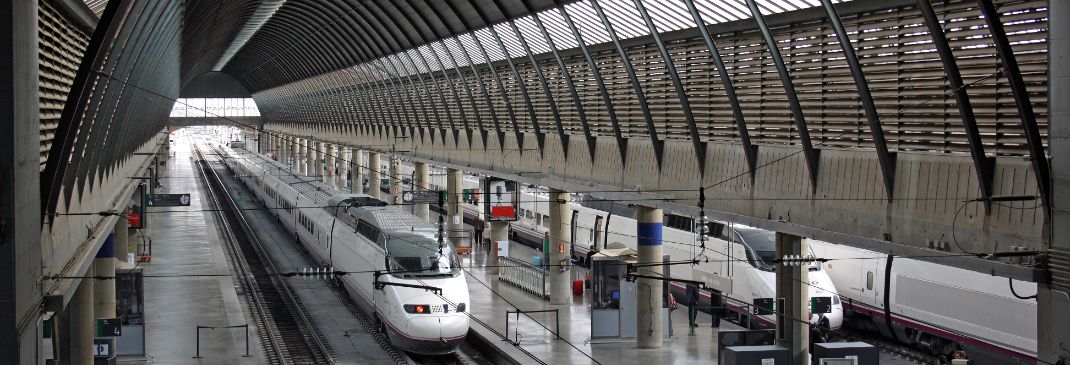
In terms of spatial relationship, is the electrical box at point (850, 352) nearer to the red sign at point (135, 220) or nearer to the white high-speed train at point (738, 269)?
the white high-speed train at point (738, 269)

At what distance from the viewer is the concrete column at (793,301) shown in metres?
26.0

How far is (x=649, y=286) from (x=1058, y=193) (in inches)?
623

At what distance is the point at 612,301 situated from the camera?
31.0m

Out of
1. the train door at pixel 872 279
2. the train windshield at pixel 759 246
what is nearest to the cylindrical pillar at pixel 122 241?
the train windshield at pixel 759 246

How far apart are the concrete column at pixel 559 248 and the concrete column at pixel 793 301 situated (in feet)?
40.3

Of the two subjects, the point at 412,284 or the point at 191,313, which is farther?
the point at 191,313

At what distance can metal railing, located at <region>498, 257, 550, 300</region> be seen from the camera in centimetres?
3856

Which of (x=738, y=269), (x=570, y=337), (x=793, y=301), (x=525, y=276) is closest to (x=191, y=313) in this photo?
(x=525, y=276)

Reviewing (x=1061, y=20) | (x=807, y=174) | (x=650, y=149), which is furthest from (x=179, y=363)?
(x=1061, y=20)

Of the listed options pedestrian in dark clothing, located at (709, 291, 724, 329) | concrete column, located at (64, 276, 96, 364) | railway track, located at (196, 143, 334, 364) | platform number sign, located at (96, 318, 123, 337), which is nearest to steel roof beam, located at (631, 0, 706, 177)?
pedestrian in dark clothing, located at (709, 291, 724, 329)

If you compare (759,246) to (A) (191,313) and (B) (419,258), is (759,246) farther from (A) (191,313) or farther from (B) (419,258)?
(A) (191,313)

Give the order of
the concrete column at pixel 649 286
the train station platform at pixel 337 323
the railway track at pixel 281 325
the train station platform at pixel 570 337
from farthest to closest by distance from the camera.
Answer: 1. the railway track at pixel 281 325
2. the train station platform at pixel 337 323
3. the concrete column at pixel 649 286
4. the train station platform at pixel 570 337

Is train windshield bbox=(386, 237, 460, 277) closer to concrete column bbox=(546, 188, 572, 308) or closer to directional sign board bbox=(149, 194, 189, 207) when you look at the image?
concrete column bbox=(546, 188, 572, 308)

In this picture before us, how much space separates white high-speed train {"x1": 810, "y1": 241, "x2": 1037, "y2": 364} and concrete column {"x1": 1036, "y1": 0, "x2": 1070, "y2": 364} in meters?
8.33
